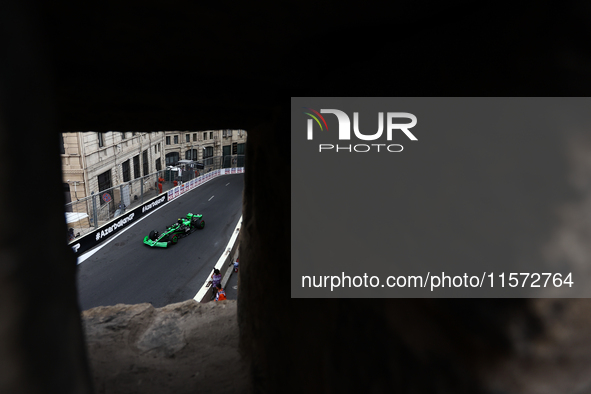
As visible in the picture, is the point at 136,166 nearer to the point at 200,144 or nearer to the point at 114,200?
the point at 114,200

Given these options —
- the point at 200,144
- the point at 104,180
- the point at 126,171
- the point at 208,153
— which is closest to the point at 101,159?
the point at 104,180

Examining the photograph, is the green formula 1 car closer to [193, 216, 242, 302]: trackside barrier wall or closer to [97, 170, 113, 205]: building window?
[193, 216, 242, 302]: trackside barrier wall

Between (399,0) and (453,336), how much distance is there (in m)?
1.08

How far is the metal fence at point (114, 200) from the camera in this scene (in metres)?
13.4

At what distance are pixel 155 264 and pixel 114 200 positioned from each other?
673 centimetres

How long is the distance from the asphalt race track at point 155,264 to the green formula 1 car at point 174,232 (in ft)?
0.69

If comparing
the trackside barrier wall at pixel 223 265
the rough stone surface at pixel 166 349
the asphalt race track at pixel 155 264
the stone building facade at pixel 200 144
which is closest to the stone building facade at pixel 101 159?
the asphalt race track at pixel 155 264

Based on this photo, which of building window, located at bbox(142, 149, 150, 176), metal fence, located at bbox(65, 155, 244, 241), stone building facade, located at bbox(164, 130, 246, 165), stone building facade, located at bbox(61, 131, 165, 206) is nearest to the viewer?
metal fence, located at bbox(65, 155, 244, 241)

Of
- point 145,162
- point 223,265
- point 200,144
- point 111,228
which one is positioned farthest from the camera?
point 200,144

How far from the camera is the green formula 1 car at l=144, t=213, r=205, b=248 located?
46.1 feet

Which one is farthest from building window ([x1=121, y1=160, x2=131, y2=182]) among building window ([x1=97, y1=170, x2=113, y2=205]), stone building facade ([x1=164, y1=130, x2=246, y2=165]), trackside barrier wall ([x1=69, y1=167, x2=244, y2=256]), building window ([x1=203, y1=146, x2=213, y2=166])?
building window ([x1=203, y1=146, x2=213, y2=166])

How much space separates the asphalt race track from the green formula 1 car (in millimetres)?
212

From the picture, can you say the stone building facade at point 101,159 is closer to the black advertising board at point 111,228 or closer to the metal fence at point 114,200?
the metal fence at point 114,200

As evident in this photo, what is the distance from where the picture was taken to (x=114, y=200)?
1767cm
